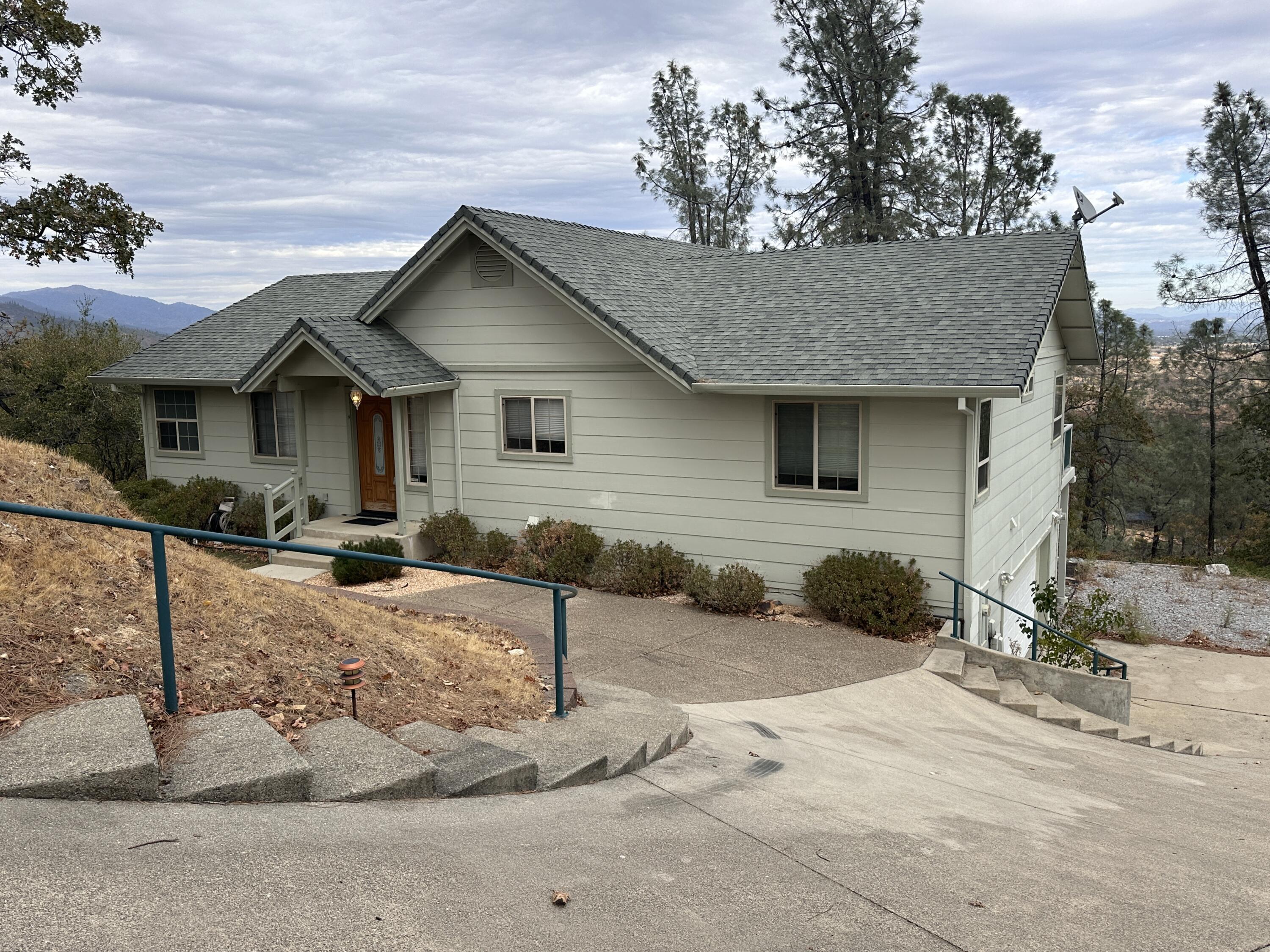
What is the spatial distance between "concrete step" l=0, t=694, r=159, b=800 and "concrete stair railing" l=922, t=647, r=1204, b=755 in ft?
28.0

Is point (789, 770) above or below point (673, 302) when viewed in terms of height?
below

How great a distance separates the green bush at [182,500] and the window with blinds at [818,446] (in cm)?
1143

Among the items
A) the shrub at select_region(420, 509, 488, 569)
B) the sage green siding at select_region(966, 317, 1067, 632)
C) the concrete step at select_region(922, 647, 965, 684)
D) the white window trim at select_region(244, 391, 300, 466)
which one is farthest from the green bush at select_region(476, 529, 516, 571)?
the sage green siding at select_region(966, 317, 1067, 632)

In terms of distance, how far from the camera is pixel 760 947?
Answer: 12.5 feet

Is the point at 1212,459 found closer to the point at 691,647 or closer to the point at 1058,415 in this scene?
the point at 1058,415

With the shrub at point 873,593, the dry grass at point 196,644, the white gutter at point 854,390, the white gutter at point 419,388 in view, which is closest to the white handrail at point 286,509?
the white gutter at point 419,388

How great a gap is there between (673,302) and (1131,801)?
10461 millimetres

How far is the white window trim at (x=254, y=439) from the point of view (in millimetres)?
18250

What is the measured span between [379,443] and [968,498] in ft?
33.8

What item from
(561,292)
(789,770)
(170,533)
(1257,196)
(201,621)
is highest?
(1257,196)

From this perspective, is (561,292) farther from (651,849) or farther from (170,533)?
(651,849)

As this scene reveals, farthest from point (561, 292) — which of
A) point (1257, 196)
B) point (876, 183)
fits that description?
point (1257, 196)

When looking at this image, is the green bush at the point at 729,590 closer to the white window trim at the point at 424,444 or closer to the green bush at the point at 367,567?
the green bush at the point at 367,567

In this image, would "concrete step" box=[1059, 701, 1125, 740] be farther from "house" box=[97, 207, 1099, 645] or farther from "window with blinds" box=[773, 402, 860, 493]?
"window with blinds" box=[773, 402, 860, 493]
